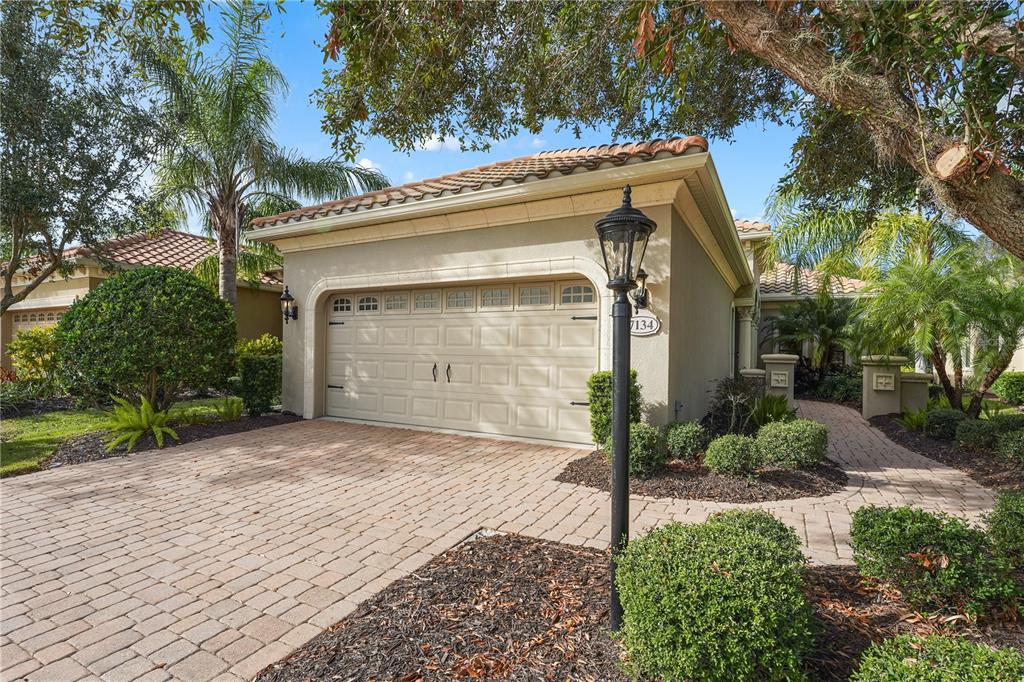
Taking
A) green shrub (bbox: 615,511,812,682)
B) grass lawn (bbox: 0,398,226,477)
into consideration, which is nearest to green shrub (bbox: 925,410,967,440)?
green shrub (bbox: 615,511,812,682)

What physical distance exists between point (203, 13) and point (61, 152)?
5.13 m

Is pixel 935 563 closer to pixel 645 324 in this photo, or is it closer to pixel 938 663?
pixel 938 663

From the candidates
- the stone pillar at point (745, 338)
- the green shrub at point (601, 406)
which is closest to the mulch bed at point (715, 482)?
the green shrub at point (601, 406)

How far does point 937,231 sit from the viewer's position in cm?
1387

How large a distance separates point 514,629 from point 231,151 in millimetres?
11601

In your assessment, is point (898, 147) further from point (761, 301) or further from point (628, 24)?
point (761, 301)

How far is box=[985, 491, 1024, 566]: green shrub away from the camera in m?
2.79

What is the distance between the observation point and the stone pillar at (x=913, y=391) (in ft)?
32.6

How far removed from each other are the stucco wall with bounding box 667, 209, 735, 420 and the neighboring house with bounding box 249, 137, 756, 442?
5 cm

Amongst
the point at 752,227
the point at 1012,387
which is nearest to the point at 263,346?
the point at 752,227

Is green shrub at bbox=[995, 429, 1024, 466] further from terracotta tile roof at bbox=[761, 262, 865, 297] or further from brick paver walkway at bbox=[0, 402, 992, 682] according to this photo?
terracotta tile roof at bbox=[761, 262, 865, 297]

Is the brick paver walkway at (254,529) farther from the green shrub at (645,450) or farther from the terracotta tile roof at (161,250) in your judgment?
the terracotta tile roof at (161,250)

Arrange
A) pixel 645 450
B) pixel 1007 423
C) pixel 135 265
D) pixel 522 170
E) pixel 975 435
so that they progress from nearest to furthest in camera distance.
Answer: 1. pixel 645 450
2. pixel 1007 423
3. pixel 975 435
4. pixel 522 170
5. pixel 135 265

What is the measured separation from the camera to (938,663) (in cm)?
170
